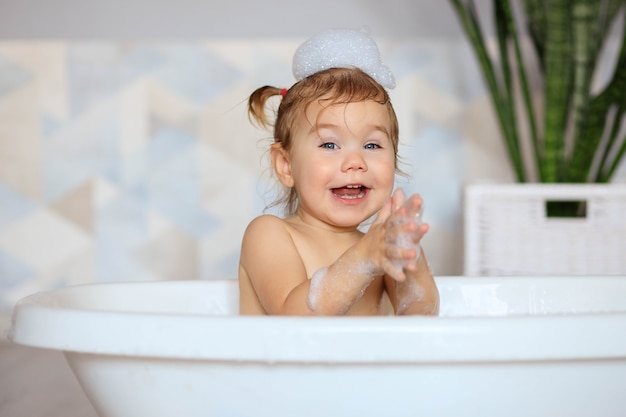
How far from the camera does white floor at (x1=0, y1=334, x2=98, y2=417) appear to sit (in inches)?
64.3

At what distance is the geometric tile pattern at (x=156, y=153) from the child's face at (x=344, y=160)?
1288 millimetres

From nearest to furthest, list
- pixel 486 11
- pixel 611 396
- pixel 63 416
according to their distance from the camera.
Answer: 1. pixel 611 396
2. pixel 63 416
3. pixel 486 11

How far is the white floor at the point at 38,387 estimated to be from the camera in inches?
64.3

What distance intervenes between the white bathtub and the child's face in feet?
1.54

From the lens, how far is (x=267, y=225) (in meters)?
1.17

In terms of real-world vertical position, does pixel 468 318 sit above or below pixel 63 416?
above

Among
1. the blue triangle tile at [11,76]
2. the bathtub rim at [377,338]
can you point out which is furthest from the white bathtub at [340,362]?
the blue triangle tile at [11,76]

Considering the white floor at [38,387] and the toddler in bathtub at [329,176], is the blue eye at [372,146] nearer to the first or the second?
the toddler in bathtub at [329,176]

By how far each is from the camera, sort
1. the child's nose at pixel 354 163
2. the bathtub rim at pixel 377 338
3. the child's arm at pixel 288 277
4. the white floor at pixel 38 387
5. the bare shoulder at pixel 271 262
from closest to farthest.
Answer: the bathtub rim at pixel 377 338
the child's arm at pixel 288 277
the bare shoulder at pixel 271 262
the child's nose at pixel 354 163
the white floor at pixel 38 387

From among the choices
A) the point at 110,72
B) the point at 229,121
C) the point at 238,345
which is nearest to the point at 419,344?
the point at 238,345

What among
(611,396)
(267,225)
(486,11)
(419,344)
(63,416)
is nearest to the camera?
(419,344)

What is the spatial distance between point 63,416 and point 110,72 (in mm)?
1283

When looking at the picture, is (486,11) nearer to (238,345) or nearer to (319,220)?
(319,220)

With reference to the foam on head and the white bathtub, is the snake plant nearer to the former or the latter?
the foam on head
